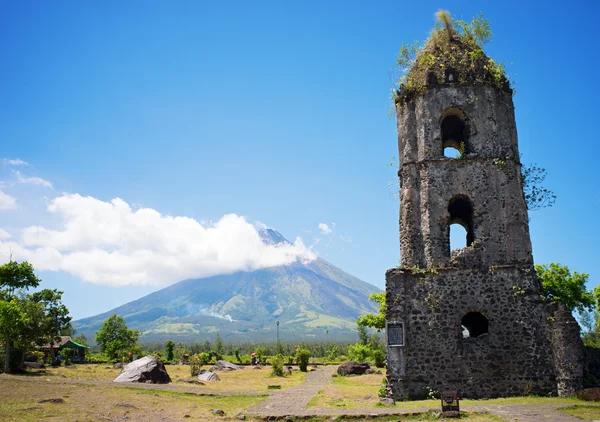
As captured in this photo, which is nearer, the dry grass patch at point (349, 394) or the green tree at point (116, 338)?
the dry grass patch at point (349, 394)

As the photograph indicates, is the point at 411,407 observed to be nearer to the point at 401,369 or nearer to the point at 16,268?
the point at 401,369

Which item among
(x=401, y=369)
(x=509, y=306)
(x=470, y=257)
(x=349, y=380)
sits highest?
(x=470, y=257)

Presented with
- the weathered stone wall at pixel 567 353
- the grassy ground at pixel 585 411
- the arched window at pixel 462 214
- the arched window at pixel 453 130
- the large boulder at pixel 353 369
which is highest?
the arched window at pixel 453 130

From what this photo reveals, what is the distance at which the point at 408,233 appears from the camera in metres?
15.0

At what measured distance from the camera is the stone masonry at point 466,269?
13.2 meters

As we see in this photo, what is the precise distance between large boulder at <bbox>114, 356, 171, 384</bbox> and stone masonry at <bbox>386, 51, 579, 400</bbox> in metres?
9.98

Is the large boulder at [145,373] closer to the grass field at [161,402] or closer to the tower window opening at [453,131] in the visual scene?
the grass field at [161,402]

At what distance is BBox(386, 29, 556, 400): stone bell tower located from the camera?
43.3ft

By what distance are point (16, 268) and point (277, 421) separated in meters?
29.8

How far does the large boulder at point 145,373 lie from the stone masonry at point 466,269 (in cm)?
998

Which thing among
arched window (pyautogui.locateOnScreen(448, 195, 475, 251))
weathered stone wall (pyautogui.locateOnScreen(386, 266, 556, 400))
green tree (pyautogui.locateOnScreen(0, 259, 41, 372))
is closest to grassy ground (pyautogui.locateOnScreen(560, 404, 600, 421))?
weathered stone wall (pyautogui.locateOnScreen(386, 266, 556, 400))

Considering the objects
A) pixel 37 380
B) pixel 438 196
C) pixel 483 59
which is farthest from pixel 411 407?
pixel 37 380

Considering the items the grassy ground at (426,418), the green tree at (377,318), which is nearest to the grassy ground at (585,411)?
the grassy ground at (426,418)

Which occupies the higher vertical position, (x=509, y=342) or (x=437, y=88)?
(x=437, y=88)
